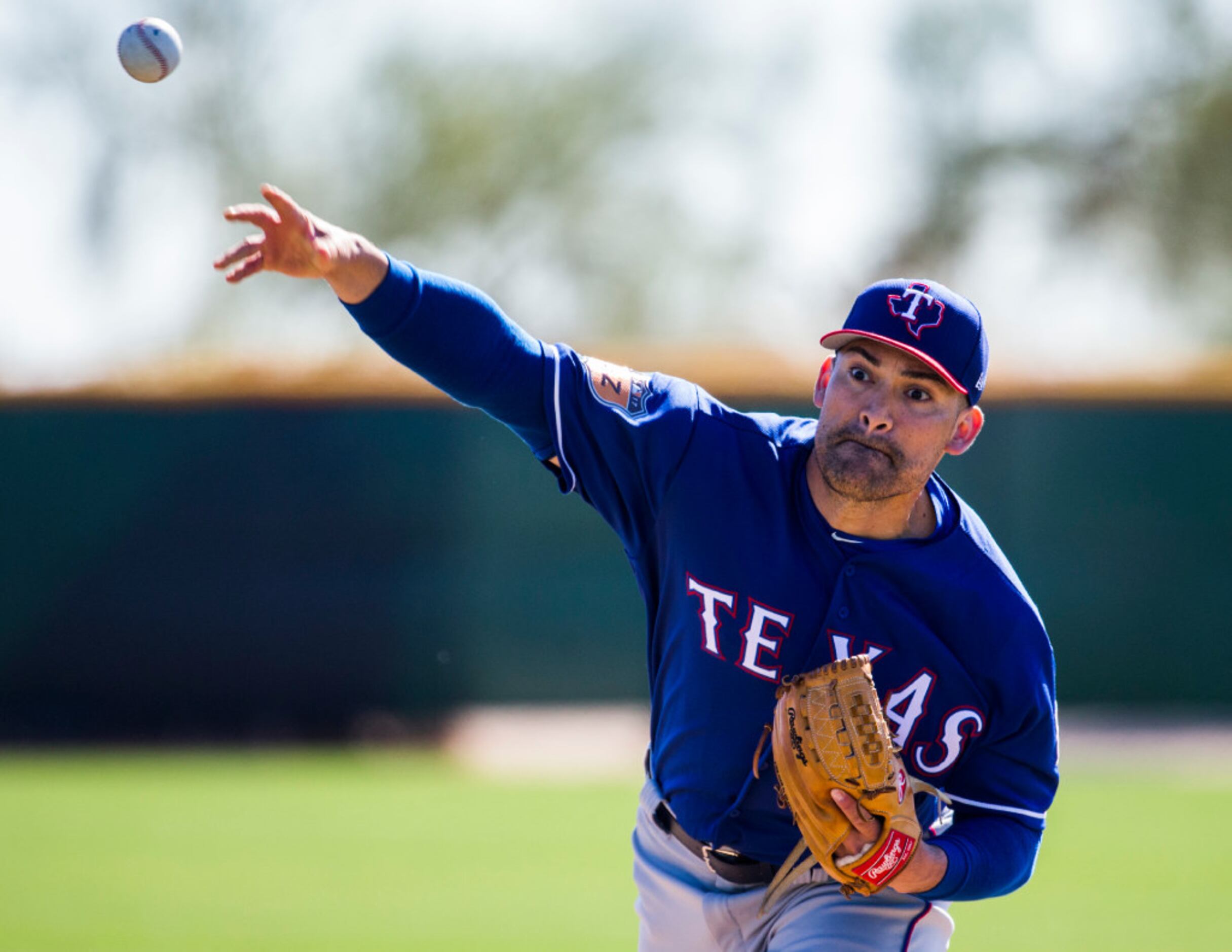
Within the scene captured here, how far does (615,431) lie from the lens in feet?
10.6

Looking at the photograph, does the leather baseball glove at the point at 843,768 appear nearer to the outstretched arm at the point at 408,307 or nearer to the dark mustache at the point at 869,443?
the dark mustache at the point at 869,443

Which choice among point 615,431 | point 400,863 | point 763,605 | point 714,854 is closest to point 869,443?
point 763,605

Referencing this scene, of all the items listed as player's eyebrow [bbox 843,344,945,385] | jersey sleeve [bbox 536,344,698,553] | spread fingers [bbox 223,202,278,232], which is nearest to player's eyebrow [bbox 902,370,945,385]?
player's eyebrow [bbox 843,344,945,385]

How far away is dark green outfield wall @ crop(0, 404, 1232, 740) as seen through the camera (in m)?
11.8

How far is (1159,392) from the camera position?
1303cm

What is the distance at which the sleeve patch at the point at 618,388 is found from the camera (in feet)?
10.6

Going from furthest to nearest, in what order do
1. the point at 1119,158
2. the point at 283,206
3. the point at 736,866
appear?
the point at 1119,158 → the point at 736,866 → the point at 283,206

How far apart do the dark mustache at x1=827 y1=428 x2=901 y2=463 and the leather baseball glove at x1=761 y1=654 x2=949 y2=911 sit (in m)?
0.47

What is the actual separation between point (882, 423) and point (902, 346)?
0.18 meters

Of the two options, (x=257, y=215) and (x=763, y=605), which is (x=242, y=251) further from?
(x=763, y=605)

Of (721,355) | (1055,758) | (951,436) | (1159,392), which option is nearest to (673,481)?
(951,436)

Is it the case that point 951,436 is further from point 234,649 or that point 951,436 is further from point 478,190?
point 478,190

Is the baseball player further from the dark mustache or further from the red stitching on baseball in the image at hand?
the red stitching on baseball

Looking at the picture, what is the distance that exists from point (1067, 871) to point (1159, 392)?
6872 millimetres
